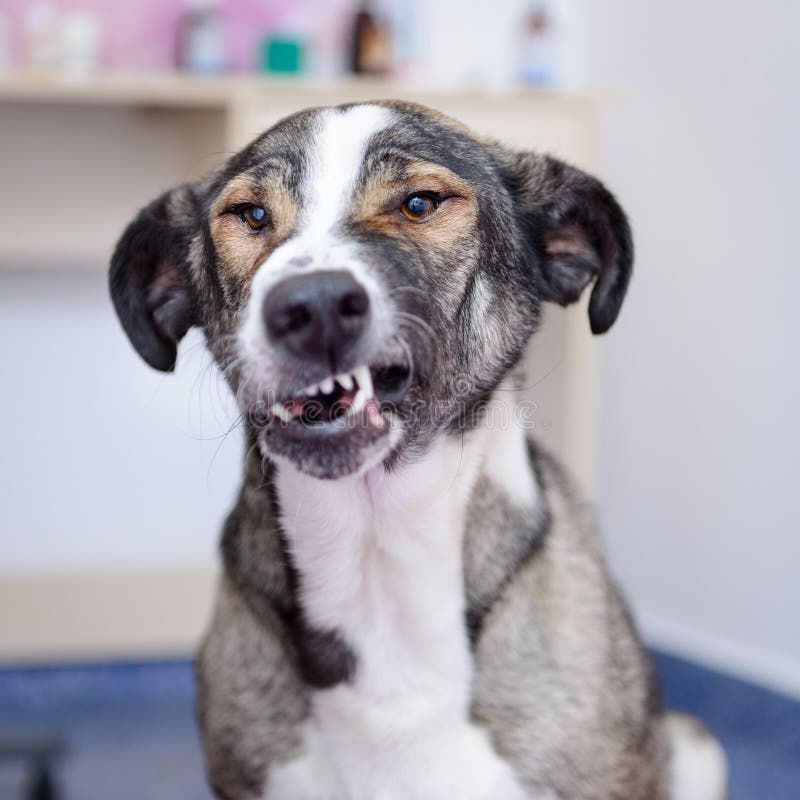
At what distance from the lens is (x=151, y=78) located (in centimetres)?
255

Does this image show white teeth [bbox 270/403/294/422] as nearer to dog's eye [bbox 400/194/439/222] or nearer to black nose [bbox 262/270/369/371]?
black nose [bbox 262/270/369/371]

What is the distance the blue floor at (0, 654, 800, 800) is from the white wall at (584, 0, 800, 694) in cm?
8

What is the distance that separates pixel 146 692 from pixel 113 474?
60 centimetres

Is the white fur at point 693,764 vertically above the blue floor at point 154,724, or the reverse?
the white fur at point 693,764

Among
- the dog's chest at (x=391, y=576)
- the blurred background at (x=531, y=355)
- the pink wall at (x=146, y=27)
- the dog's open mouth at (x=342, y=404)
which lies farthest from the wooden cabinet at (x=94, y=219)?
the dog's open mouth at (x=342, y=404)

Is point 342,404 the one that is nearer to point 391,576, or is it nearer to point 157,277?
point 391,576

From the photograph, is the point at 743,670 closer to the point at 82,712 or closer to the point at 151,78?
the point at 82,712

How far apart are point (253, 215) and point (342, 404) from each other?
29 cm

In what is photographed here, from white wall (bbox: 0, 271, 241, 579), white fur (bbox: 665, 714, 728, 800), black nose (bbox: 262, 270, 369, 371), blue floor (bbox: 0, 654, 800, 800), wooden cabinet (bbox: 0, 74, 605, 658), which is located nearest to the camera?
black nose (bbox: 262, 270, 369, 371)

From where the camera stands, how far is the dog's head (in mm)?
1196

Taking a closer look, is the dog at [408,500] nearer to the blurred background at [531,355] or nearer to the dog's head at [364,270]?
the dog's head at [364,270]

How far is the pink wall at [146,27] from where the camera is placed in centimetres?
294

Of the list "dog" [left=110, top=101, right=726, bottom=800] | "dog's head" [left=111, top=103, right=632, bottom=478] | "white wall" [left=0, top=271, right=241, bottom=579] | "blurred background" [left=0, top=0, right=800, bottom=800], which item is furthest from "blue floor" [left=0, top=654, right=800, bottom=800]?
"dog's head" [left=111, top=103, right=632, bottom=478]

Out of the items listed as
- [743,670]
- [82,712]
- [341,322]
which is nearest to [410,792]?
[341,322]
